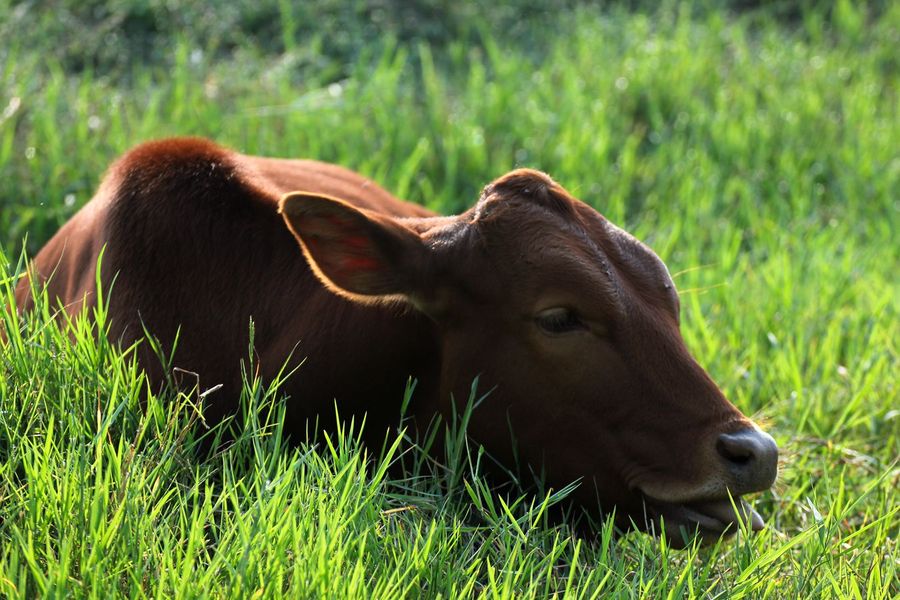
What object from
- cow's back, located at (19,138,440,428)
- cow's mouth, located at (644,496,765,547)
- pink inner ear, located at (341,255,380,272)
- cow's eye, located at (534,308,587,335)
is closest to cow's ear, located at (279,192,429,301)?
pink inner ear, located at (341,255,380,272)

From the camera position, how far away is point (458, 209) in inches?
274

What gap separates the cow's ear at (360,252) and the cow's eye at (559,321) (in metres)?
0.37

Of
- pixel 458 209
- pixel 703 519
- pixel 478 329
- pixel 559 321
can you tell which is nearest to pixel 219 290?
pixel 478 329

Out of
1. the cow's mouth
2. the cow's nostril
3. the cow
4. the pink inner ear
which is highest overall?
the pink inner ear

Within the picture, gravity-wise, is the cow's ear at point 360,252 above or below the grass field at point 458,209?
above

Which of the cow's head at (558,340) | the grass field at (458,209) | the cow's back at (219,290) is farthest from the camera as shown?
the cow's back at (219,290)

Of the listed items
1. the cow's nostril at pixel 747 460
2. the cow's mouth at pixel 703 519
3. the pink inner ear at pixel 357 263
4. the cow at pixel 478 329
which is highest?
the pink inner ear at pixel 357 263

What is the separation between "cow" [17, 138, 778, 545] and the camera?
3547 millimetres

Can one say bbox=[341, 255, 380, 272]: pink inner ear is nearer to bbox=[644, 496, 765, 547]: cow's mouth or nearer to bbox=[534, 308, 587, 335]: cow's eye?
bbox=[534, 308, 587, 335]: cow's eye

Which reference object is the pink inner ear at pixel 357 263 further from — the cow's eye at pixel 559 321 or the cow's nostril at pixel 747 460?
the cow's nostril at pixel 747 460

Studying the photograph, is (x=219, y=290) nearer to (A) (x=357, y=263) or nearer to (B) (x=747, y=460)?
(A) (x=357, y=263)

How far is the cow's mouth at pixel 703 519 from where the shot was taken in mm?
3508

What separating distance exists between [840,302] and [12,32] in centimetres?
512

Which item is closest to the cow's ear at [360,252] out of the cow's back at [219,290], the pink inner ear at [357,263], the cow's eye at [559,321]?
the pink inner ear at [357,263]
